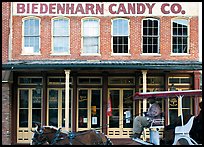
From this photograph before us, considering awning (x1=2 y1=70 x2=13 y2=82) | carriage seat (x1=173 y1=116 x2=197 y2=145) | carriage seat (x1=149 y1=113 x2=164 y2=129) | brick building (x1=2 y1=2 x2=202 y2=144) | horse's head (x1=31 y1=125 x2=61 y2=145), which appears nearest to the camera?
carriage seat (x1=173 y1=116 x2=197 y2=145)

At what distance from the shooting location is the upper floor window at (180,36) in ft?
73.1

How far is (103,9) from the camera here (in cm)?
2236

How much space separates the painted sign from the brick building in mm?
53

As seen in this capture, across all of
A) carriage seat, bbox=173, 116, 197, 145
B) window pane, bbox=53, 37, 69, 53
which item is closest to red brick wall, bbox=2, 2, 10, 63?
window pane, bbox=53, 37, 69, 53

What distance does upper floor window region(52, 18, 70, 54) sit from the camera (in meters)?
22.2

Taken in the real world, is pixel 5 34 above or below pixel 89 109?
above

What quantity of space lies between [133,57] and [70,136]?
1032cm

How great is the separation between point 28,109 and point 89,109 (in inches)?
126

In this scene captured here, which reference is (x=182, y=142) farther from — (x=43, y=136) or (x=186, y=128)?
(x=43, y=136)

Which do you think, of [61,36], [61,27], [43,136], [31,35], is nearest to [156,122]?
[43,136]

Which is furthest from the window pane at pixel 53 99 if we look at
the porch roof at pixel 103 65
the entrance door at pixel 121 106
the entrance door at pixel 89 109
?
the entrance door at pixel 121 106

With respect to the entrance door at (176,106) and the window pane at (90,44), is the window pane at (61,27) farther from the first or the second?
the entrance door at (176,106)

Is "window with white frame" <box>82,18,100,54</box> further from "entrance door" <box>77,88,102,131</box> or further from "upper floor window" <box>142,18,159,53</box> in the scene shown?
"upper floor window" <box>142,18,159,53</box>

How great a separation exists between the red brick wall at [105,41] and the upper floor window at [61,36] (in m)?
0.27
